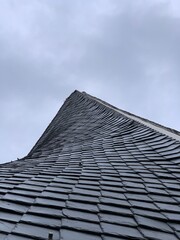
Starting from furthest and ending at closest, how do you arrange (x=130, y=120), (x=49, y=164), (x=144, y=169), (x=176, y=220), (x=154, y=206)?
(x=130, y=120) < (x=49, y=164) < (x=144, y=169) < (x=154, y=206) < (x=176, y=220)

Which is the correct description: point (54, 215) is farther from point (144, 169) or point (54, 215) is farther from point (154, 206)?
point (144, 169)

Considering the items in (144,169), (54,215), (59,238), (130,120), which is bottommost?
(59,238)

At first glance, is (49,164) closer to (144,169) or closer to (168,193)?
(144,169)

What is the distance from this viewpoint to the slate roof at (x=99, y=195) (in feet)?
9.71

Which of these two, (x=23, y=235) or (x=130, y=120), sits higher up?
(x=130, y=120)

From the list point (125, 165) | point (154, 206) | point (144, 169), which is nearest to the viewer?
point (154, 206)

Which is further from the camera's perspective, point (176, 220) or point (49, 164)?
point (49, 164)

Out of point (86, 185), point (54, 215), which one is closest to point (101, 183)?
point (86, 185)

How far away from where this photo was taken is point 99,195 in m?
3.83

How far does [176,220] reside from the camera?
316 centimetres

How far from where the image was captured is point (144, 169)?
4.92m

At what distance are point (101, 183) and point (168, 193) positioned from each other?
74cm

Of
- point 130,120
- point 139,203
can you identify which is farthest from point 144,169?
point 130,120

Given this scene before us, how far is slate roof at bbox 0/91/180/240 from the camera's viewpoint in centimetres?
296
